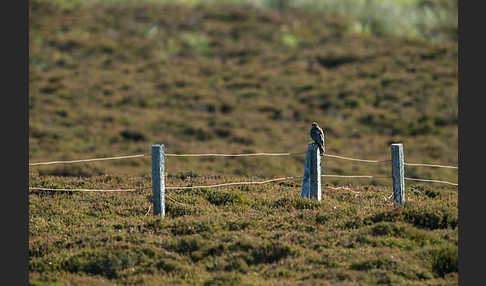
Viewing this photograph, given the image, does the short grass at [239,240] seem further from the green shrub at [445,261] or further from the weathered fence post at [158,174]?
the weathered fence post at [158,174]

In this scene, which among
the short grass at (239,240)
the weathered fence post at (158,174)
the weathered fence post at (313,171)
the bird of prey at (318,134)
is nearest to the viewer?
the short grass at (239,240)

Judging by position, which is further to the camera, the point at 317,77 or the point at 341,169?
the point at 317,77

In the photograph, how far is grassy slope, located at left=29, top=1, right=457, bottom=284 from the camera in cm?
986

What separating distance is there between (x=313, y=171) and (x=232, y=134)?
58.9 ft

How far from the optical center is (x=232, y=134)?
98.7 feet

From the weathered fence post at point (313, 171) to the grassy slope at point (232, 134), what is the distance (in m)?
0.37

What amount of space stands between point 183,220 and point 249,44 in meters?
34.8

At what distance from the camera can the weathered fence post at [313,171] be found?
40.2ft

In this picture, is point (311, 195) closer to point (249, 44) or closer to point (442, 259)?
point (442, 259)

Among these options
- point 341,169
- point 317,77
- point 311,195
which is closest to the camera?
point 311,195

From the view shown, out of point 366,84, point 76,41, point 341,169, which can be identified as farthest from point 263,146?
point 76,41

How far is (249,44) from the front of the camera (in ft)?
147

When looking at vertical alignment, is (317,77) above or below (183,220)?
above

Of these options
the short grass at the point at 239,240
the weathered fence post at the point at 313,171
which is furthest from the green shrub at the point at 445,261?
the weathered fence post at the point at 313,171
